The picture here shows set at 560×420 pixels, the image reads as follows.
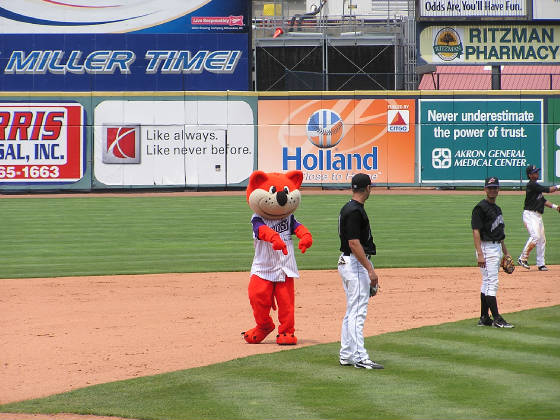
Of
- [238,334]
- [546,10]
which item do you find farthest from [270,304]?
[546,10]

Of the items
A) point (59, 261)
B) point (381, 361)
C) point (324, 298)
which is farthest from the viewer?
point (59, 261)

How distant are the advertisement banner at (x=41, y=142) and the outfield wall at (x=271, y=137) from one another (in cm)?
4

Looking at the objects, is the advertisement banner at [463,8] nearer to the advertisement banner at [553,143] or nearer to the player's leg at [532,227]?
the advertisement banner at [553,143]

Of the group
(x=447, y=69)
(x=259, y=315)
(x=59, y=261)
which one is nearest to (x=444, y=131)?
(x=447, y=69)

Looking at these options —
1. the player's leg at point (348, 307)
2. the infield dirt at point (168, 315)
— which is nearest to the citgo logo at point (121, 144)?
the infield dirt at point (168, 315)

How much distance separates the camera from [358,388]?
8.88 m

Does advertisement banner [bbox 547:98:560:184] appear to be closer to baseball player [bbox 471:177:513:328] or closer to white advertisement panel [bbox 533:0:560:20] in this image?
white advertisement panel [bbox 533:0:560:20]

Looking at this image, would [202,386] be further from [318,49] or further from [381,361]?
[318,49]

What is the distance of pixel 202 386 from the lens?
911 cm

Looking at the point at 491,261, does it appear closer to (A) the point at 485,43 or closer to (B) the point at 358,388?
(B) the point at 358,388

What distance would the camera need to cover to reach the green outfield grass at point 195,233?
1970cm

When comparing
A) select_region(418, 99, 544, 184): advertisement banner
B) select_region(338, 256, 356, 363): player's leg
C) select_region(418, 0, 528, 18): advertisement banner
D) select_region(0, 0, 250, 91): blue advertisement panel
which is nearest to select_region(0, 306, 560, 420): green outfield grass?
select_region(338, 256, 356, 363): player's leg

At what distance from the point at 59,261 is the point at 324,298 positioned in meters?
7.28

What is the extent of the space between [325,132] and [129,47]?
37.4 feet
